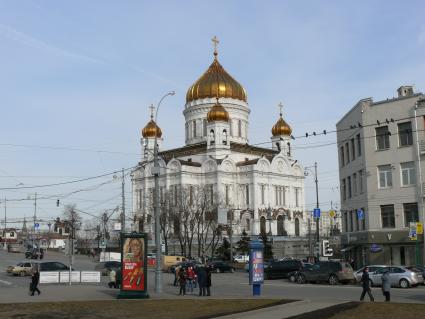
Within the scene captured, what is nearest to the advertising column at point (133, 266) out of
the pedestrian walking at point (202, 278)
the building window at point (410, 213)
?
the pedestrian walking at point (202, 278)

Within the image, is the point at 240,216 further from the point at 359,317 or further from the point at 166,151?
the point at 359,317

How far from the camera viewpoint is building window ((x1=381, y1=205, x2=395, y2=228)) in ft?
154

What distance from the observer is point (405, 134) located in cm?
4650

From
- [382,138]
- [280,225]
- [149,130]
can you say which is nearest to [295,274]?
[382,138]

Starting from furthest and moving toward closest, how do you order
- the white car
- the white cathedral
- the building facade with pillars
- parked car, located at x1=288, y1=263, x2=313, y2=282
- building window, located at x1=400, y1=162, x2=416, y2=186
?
the white cathedral < the white car < building window, located at x1=400, y1=162, x2=416, y2=186 < the building facade with pillars < parked car, located at x1=288, y1=263, x2=313, y2=282

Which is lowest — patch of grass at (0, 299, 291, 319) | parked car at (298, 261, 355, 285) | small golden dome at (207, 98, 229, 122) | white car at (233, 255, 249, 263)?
patch of grass at (0, 299, 291, 319)

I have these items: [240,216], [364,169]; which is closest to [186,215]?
[240,216]

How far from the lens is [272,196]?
9856 cm

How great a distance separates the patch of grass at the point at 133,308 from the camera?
21.3m

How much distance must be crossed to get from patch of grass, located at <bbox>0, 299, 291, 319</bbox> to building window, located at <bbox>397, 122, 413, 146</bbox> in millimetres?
25243

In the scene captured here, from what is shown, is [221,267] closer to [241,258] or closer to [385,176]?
[241,258]

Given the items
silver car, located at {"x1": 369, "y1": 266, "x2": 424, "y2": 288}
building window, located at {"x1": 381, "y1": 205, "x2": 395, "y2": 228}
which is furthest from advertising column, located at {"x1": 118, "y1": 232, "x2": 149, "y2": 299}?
building window, located at {"x1": 381, "y1": 205, "x2": 395, "y2": 228}

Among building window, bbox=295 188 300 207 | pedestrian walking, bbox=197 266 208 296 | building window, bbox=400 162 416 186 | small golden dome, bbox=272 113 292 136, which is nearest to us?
pedestrian walking, bbox=197 266 208 296

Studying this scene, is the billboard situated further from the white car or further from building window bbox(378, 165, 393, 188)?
the white car
